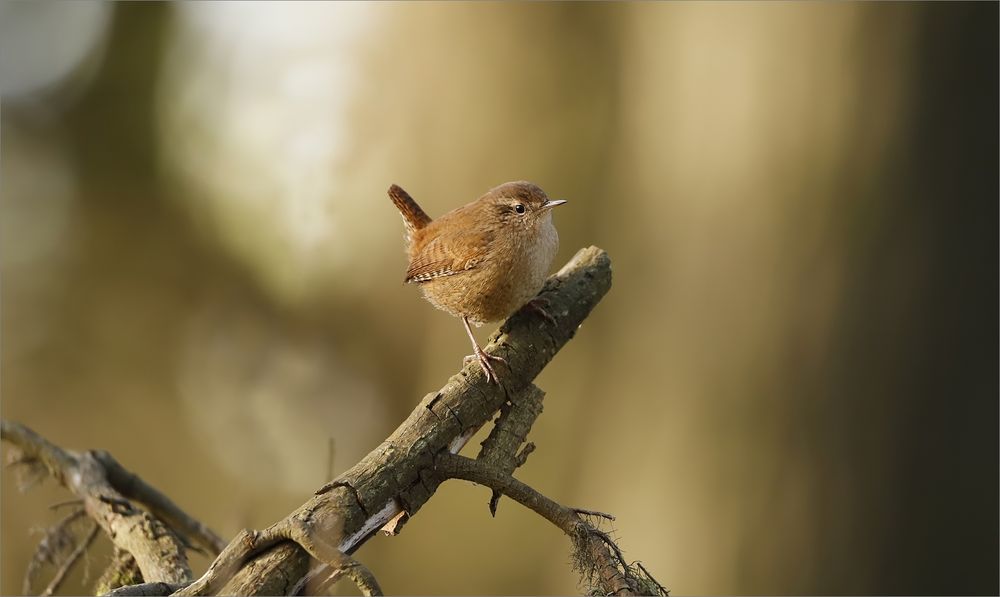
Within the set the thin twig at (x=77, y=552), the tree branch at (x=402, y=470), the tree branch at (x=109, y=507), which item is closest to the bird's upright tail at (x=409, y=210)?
the tree branch at (x=402, y=470)

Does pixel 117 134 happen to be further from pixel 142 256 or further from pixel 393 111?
pixel 393 111

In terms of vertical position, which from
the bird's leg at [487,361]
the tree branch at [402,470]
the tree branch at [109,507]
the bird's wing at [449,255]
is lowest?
the tree branch at [109,507]

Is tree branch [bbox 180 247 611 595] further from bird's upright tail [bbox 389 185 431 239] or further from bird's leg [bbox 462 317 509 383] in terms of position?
bird's upright tail [bbox 389 185 431 239]

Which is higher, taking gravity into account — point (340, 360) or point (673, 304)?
point (673, 304)

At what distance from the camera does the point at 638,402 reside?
5500 millimetres

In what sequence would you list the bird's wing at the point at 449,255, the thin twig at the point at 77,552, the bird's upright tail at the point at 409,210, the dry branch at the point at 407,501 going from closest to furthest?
the dry branch at the point at 407,501, the thin twig at the point at 77,552, the bird's wing at the point at 449,255, the bird's upright tail at the point at 409,210

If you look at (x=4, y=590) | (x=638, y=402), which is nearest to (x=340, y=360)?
(x=638, y=402)

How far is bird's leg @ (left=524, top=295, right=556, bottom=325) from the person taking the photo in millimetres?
2655

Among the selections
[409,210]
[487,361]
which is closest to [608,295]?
[409,210]

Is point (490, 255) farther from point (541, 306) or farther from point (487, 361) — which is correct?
point (487, 361)

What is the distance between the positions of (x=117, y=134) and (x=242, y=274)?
6.02ft

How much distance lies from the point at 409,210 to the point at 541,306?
1.19m

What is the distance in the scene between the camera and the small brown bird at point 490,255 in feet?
9.46

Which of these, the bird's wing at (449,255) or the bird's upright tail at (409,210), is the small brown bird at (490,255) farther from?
the bird's upright tail at (409,210)
